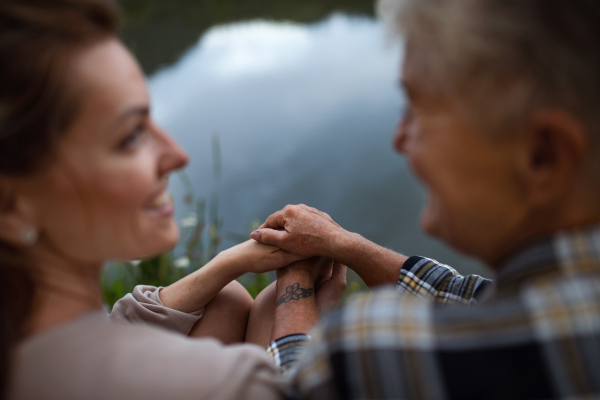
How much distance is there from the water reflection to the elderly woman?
3.06 meters

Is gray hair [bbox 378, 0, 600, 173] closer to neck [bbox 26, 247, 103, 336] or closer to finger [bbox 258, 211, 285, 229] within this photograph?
neck [bbox 26, 247, 103, 336]

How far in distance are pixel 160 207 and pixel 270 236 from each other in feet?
2.49

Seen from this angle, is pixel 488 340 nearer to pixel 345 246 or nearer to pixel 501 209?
pixel 501 209

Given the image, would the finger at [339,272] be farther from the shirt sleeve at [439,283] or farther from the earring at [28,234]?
the earring at [28,234]

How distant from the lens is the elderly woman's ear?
28.5 inches

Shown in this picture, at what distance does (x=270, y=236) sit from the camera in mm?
1715

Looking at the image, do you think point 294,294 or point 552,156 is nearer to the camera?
point 552,156

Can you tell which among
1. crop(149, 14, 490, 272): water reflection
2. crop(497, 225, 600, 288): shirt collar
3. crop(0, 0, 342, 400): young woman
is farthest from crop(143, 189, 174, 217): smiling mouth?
crop(149, 14, 490, 272): water reflection

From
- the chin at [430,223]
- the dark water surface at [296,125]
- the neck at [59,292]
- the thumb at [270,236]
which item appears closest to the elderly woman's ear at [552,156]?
the chin at [430,223]

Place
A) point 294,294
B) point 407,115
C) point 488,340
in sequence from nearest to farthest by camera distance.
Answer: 1. point 488,340
2. point 407,115
3. point 294,294

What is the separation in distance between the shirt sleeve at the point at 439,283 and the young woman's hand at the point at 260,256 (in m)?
0.42

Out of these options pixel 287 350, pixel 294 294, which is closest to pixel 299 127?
pixel 294 294

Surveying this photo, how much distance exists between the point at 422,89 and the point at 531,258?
0.34 metres

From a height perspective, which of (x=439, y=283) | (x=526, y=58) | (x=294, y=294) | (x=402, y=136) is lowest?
(x=294, y=294)
